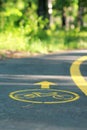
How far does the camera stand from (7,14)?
2742cm

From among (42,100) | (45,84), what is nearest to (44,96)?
(42,100)

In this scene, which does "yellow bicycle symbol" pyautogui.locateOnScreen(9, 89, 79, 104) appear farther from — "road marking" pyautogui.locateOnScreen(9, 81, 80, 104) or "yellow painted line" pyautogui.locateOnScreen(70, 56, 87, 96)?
"yellow painted line" pyautogui.locateOnScreen(70, 56, 87, 96)

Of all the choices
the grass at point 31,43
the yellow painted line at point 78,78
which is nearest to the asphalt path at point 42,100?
the yellow painted line at point 78,78

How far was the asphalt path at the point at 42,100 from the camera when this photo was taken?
696cm

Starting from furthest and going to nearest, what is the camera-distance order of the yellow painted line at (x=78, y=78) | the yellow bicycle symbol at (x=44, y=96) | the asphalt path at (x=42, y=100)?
the yellow painted line at (x=78, y=78)
the yellow bicycle symbol at (x=44, y=96)
the asphalt path at (x=42, y=100)

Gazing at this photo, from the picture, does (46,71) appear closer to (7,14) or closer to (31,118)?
(31,118)

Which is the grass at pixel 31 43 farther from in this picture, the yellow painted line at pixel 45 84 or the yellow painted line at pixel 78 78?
the yellow painted line at pixel 45 84

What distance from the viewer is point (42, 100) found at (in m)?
8.80

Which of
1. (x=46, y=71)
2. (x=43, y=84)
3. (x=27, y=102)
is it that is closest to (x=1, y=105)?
(x=27, y=102)

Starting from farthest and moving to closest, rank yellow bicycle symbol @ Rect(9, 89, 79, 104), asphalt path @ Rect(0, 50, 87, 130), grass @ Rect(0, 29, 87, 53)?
grass @ Rect(0, 29, 87, 53), yellow bicycle symbol @ Rect(9, 89, 79, 104), asphalt path @ Rect(0, 50, 87, 130)

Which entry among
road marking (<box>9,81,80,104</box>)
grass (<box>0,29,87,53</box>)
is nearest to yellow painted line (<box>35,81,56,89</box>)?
road marking (<box>9,81,80,104</box>)

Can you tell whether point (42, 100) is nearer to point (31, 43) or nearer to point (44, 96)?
point (44, 96)

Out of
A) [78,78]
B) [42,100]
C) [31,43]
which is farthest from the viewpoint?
[31,43]

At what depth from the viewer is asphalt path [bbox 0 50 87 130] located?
6.96 meters
